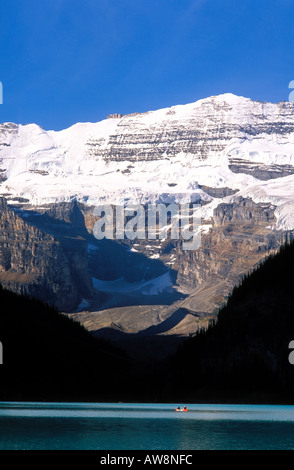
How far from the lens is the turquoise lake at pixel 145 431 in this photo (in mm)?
120375

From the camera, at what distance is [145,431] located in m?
139

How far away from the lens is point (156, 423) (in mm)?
157625

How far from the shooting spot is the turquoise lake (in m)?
120

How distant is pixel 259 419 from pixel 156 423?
21161 mm
